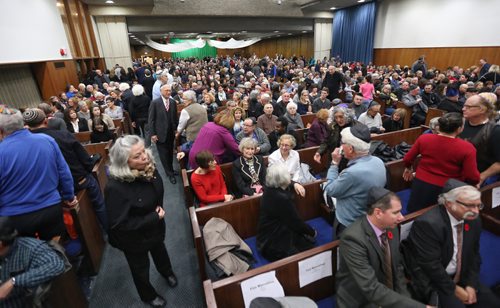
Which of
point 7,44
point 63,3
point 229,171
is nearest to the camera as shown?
point 229,171

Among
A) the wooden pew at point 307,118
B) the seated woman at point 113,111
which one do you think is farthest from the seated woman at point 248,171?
the seated woman at point 113,111

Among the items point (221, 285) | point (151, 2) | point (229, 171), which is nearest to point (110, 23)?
point (151, 2)

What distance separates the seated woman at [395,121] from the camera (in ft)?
14.3

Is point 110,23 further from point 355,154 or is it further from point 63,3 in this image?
point 355,154

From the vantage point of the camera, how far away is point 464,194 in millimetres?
1516

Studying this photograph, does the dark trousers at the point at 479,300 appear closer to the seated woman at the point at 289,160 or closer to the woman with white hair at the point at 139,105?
the seated woman at the point at 289,160

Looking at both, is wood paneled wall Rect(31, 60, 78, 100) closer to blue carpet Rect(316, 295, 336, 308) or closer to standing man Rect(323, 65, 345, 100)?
standing man Rect(323, 65, 345, 100)

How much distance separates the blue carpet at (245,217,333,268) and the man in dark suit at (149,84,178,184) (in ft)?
7.11

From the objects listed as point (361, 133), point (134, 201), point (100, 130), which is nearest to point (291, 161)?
point (361, 133)

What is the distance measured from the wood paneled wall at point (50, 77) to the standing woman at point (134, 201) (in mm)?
6771

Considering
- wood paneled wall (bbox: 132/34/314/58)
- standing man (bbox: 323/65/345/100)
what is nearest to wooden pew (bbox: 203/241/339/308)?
standing man (bbox: 323/65/345/100)

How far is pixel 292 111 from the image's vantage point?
4234 millimetres

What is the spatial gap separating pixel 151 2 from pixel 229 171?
35.9 feet

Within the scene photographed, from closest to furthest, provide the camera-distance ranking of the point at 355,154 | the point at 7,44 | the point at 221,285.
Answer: the point at 221,285 < the point at 355,154 < the point at 7,44
